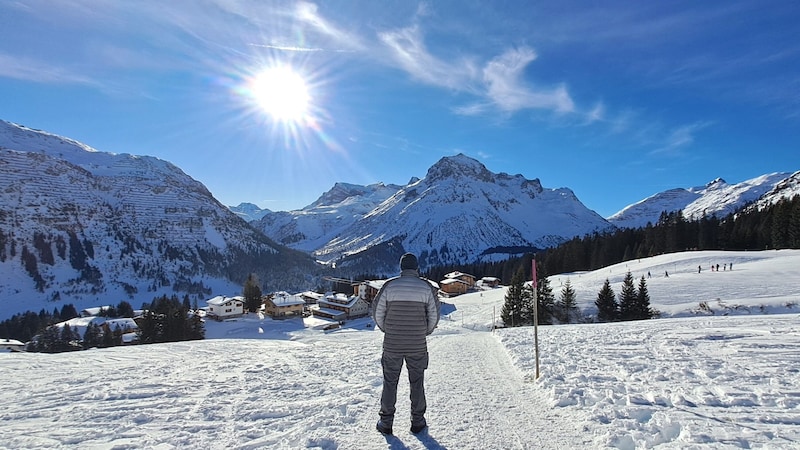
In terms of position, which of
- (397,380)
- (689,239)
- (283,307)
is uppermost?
(689,239)

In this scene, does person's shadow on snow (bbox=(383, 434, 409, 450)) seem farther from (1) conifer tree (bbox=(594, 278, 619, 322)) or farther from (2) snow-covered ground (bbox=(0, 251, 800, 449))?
(1) conifer tree (bbox=(594, 278, 619, 322))

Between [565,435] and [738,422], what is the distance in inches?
112

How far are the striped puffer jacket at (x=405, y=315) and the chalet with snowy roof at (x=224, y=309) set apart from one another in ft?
257

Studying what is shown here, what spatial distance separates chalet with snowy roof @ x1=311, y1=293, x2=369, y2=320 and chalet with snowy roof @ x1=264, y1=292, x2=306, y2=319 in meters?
3.41

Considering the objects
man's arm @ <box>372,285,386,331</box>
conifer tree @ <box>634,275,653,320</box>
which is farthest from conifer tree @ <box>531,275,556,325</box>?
man's arm @ <box>372,285,386,331</box>

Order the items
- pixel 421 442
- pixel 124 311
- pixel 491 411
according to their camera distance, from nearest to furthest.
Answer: pixel 421 442 < pixel 491 411 < pixel 124 311

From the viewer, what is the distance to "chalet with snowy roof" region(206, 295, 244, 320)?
74.2 m

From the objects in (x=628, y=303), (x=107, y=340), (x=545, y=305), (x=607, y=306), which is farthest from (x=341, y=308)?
(x=628, y=303)

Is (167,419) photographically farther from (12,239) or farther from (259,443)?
(12,239)

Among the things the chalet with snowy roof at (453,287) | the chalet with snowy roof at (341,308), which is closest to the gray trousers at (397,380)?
the chalet with snowy roof at (341,308)

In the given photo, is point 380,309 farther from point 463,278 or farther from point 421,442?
point 463,278

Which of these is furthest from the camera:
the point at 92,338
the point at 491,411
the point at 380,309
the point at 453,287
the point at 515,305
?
the point at 453,287

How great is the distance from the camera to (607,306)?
40062 mm

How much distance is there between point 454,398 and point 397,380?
2.97 meters
